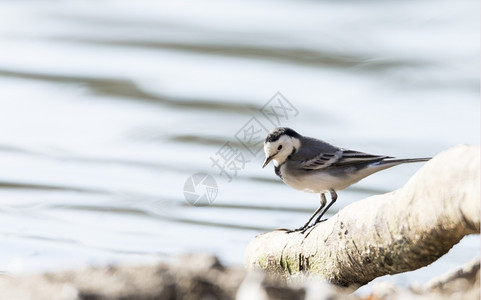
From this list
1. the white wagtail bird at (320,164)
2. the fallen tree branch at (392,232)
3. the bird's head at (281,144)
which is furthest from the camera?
the bird's head at (281,144)

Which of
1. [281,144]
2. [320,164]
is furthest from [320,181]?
[281,144]

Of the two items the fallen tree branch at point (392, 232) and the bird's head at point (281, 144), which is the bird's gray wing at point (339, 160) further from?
the fallen tree branch at point (392, 232)

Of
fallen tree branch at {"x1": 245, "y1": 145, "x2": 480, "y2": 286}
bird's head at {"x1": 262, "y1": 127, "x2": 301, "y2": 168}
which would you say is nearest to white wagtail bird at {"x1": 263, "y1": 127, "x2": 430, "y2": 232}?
bird's head at {"x1": 262, "y1": 127, "x2": 301, "y2": 168}

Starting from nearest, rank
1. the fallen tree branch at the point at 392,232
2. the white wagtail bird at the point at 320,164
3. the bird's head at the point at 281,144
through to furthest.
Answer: the fallen tree branch at the point at 392,232, the white wagtail bird at the point at 320,164, the bird's head at the point at 281,144

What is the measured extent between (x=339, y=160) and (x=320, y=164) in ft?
0.55

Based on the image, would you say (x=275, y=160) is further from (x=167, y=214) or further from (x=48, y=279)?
(x=48, y=279)

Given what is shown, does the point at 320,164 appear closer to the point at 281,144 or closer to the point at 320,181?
the point at 320,181

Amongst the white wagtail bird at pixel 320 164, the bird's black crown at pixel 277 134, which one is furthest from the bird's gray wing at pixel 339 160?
the bird's black crown at pixel 277 134

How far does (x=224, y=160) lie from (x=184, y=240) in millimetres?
2464

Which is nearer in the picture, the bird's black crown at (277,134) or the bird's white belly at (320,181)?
the bird's white belly at (320,181)

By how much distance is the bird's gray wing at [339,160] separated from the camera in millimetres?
8062

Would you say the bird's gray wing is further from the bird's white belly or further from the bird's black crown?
the bird's black crown

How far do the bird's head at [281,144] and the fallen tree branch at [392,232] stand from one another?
1355 millimetres

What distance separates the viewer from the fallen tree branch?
4781 mm
